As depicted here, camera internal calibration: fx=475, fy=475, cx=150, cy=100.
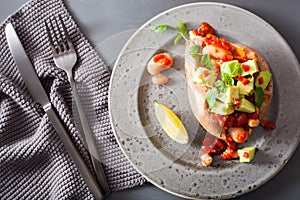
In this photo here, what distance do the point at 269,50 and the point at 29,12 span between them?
0.91m

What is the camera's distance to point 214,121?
5.38 feet

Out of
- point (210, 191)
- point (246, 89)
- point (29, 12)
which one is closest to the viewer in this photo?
point (246, 89)

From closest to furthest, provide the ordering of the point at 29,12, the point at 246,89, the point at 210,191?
the point at 246,89
the point at 210,191
the point at 29,12

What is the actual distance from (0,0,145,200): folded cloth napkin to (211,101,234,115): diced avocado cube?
39 cm

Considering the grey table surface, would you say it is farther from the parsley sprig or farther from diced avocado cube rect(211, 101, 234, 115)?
diced avocado cube rect(211, 101, 234, 115)

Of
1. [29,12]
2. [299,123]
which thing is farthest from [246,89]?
[29,12]

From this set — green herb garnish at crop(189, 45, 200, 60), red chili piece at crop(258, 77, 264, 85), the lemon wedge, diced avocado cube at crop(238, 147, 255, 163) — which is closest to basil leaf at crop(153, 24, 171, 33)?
green herb garnish at crop(189, 45, 200, 60)

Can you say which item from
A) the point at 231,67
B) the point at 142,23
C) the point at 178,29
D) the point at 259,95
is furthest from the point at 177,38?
the point at 259,95

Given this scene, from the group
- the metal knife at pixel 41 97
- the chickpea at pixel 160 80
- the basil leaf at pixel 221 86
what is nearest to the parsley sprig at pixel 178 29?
the chickpea at pixel 160 80

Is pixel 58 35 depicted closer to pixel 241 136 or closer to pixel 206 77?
pixel 206 77

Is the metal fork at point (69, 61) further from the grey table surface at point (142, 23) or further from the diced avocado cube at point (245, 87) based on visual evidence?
the diced avocado cube at point (245, 87)

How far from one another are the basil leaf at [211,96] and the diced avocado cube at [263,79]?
0.15 metres

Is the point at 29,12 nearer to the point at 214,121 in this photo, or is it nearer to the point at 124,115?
the point at 124,115

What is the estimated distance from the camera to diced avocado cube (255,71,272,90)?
5.35 feet
